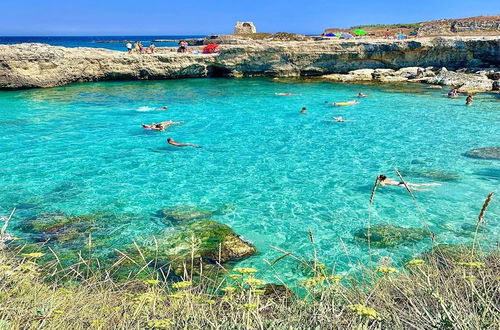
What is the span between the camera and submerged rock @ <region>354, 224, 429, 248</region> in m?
6.88

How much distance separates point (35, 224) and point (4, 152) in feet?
21.8

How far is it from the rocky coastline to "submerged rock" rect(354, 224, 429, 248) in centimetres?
2157

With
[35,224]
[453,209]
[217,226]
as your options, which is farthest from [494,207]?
[35,224]

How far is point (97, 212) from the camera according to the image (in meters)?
8.21

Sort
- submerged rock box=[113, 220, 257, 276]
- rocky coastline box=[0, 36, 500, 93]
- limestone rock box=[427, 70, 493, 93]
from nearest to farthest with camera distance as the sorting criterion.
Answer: submerged rock box=[113, 220, 257, 276]
limestone rock box=[427, 70, 493, 93]
rocky coastline box=[0, 36, 500, 93]

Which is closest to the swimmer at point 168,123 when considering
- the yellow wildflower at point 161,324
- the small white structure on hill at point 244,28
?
the yellow wildflower at point 161,324

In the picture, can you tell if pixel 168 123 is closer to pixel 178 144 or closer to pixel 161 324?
pixel 178 144

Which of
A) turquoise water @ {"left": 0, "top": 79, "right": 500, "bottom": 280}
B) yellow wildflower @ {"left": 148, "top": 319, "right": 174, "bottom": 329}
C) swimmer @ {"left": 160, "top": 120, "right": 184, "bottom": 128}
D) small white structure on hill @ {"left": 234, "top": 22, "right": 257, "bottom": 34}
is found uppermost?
small white structure on hill @ {"left": 234, "top": 22, "right": 257, "bottom": 34}

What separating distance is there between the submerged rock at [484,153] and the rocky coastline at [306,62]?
15.0m

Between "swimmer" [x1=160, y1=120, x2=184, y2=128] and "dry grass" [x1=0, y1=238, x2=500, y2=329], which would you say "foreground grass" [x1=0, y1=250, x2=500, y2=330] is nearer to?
"dry grass" [x1=0, y1=238, x2=500, y2=329]

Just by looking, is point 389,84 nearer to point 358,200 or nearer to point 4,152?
point 358,200

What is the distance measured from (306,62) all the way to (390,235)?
81.0ft

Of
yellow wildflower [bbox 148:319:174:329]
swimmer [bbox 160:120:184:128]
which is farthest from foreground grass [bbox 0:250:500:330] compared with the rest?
swimmer [bbox 160:120:184:128]

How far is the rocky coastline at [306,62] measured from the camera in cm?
2622
